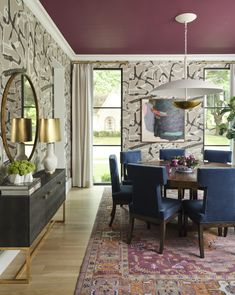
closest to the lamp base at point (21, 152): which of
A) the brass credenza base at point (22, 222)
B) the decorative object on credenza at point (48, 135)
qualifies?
the brass credenza base at point (22, 222)

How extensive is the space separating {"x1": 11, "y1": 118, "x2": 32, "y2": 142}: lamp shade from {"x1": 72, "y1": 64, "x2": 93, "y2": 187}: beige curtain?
3.52m

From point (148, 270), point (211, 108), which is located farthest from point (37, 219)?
point (211, 108)

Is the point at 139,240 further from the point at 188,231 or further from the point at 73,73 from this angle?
the point at 73,73

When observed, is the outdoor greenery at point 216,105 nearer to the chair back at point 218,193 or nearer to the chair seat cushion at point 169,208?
the chair seat cushion at point 169,208

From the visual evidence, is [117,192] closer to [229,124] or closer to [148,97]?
[148,97]

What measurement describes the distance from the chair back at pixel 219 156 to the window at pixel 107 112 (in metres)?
2.16

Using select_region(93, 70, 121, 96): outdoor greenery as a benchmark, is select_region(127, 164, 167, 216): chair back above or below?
below

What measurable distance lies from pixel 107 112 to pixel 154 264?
4466 millimetres

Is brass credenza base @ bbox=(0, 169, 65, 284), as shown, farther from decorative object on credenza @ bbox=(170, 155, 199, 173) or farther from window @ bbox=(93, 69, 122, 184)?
window @ bbox=(93, 69, 122, 184)

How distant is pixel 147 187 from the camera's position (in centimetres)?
348

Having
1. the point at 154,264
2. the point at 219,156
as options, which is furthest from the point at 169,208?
the point at 219,156

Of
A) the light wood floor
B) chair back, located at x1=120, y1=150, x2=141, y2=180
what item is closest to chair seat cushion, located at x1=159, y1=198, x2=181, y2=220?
the light wood floor

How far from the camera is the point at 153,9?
13.3 feet

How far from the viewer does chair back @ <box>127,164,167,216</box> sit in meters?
3.39
